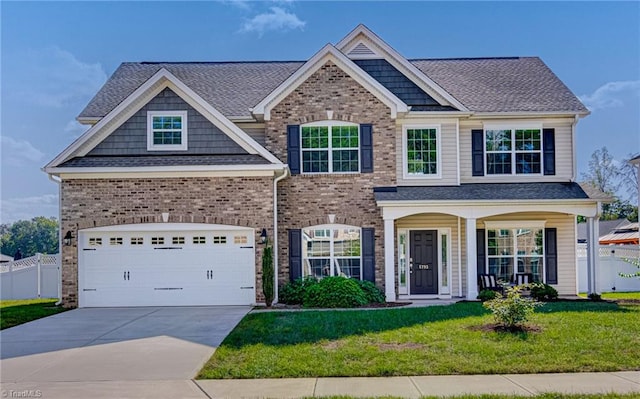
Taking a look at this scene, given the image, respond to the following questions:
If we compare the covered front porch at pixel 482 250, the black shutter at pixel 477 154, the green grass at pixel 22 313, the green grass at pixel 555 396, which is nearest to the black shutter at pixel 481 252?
the covered front porch at pixel 482 250

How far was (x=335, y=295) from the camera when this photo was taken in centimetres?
1448

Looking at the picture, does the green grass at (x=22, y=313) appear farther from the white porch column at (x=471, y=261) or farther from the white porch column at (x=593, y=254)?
the white porch column at (x=593, y=254)

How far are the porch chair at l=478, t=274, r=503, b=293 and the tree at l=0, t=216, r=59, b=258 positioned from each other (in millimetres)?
61017

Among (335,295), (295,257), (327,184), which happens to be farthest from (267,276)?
(327,184)

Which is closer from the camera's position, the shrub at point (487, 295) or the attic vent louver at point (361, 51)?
the shrub at point (487, 295)

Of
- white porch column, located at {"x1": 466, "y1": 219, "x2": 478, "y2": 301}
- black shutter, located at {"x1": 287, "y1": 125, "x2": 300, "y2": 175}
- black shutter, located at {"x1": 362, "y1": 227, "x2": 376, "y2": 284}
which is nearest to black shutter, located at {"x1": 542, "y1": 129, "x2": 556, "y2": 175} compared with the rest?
white porch column, located at {"x1": 466, "y1": 219, "x2": 478, "y2": 301}

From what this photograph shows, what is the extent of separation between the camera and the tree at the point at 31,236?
6469 cm

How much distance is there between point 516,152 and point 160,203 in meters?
11.3

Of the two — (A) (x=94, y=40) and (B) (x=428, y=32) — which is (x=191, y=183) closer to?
(A) (x=94, y=40)

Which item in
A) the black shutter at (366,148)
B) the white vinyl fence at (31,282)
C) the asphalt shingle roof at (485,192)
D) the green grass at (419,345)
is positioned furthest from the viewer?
the white vinyl fence at (31,282)

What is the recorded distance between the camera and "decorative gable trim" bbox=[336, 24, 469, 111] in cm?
1683

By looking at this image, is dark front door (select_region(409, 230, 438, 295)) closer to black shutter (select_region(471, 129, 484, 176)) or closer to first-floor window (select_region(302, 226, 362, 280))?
first-floor window (select_region(302, 226, 362, 280))

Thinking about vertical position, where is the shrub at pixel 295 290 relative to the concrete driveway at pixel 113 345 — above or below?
above

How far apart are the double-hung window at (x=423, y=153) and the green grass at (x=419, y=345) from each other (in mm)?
5813
